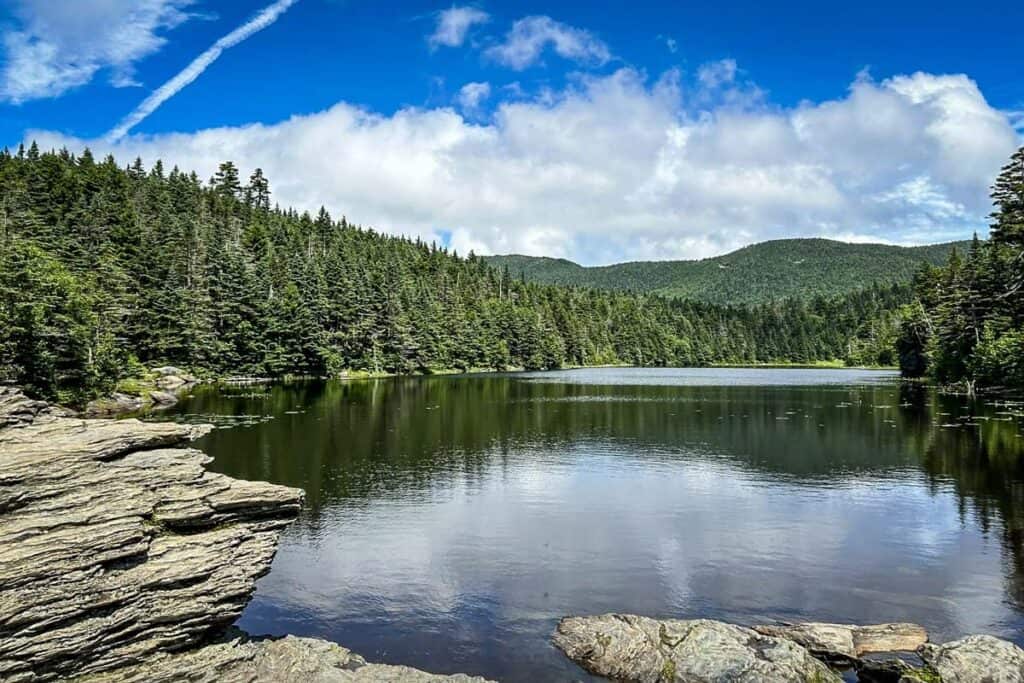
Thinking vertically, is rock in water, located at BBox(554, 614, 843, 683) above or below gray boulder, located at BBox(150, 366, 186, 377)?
below

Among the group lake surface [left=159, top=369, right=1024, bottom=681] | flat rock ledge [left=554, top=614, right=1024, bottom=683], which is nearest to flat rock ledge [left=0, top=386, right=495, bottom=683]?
lake surface [left=159, top=369, right=1024, bottom=681]

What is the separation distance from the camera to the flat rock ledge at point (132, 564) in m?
15.3

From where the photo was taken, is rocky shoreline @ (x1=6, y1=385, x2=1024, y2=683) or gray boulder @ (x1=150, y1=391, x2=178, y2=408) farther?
gray boulder @ (x1=150, y1=391, x2=178, y2=408)

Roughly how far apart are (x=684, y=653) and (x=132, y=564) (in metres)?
14.0

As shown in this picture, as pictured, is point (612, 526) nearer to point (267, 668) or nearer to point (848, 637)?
point (848, 637)

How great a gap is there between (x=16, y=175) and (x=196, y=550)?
494ft

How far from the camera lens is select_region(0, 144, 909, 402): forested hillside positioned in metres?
63.7

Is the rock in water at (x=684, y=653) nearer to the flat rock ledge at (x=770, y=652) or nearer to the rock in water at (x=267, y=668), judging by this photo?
the flat rock ledge at (x=770, y=652)

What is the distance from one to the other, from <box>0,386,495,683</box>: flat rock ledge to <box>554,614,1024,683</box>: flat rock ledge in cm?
431

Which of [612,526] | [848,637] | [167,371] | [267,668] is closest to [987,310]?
[612,526]

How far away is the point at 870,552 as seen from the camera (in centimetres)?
2803

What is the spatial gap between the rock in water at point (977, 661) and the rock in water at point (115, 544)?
1749 centimetres

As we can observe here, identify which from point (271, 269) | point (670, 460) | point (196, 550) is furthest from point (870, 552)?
point (271, 269)

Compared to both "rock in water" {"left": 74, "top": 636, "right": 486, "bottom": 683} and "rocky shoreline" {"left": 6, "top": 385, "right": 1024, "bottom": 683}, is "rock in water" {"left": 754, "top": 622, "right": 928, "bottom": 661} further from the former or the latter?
"rock in water" {"left": 74, "top": 636, "right": 486, "bottom": 683}
